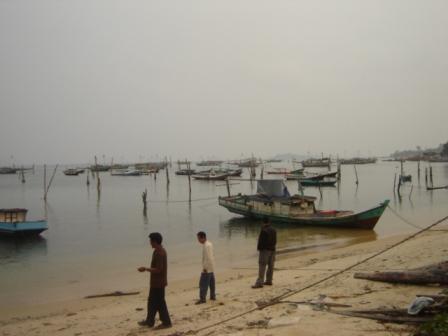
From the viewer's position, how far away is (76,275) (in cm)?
1719

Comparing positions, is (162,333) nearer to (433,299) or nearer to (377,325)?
(377,325)

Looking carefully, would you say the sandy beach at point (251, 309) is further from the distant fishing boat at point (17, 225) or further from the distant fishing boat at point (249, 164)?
the distant fishing boat at point (249, 164)

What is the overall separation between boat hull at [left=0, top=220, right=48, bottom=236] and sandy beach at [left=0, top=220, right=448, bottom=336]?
541 inches

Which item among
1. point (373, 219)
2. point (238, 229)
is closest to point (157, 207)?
point (238, 229)

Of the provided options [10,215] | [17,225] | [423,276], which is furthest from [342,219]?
[10,215]

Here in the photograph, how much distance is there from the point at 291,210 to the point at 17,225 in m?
16.2

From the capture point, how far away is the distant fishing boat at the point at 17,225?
25.3m

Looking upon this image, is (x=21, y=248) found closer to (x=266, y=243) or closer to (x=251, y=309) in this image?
(x=266, y=243)

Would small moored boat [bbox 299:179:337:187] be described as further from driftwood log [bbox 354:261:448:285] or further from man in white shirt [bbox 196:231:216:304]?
man in white shirt [bbox 196:231:216:304]

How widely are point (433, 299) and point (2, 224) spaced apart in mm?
24835

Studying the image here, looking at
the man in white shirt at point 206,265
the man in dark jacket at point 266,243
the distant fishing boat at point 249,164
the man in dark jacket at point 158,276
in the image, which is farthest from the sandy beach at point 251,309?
the distant fishing boat at point 249,164

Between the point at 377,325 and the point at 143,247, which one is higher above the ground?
the point at 377,325

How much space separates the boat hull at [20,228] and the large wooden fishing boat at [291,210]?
500 inches

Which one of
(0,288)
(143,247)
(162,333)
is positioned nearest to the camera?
(162,333)
